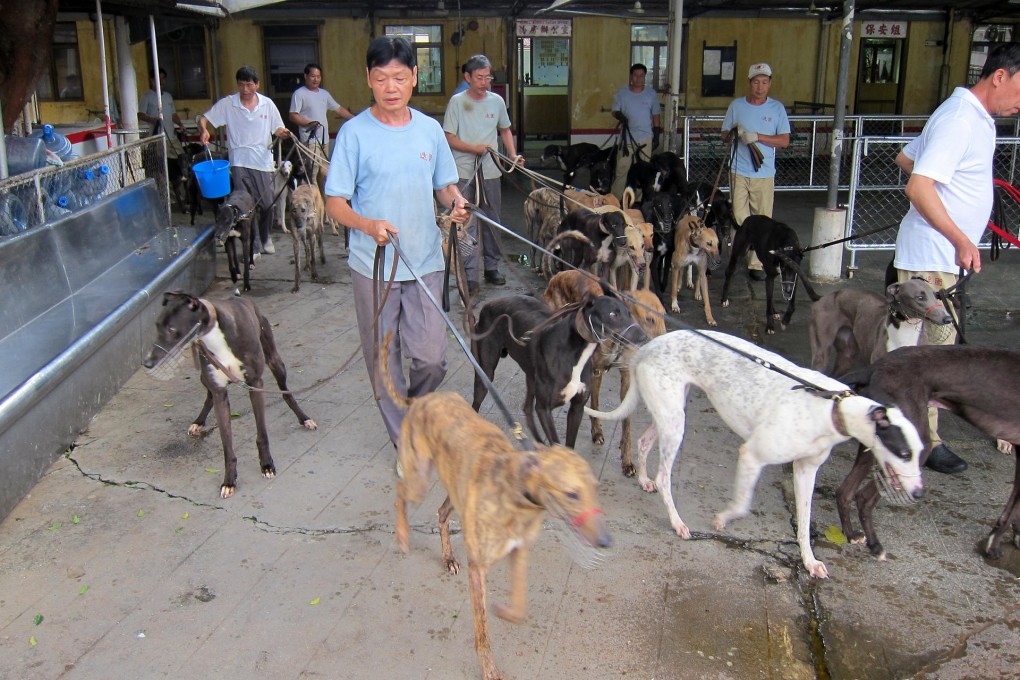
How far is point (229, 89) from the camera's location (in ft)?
53.2

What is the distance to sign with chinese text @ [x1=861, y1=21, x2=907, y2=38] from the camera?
16.8 meters

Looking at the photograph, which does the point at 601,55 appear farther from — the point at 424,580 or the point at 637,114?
the point at 424,580

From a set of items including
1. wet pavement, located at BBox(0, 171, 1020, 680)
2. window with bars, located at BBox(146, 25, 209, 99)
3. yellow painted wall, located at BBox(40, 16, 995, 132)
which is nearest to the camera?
wet pavement, located at BBox(0, 171, 1020, 680)

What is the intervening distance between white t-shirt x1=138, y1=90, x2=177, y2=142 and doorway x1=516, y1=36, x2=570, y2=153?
6.53m

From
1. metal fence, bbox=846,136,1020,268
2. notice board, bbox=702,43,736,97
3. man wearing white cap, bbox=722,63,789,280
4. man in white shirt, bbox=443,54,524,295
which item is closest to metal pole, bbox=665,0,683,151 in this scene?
man wearing white cap, bbox=722,63,789,280

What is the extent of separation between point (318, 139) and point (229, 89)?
20.4ft

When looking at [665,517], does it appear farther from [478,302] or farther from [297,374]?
[478,302]

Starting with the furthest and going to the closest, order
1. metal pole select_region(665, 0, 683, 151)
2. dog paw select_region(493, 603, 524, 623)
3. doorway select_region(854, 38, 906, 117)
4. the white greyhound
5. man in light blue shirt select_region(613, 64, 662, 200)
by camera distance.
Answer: doorway select_region(854, 38, 906, 117)
man in light blue shirt select_region(613, 64, 662, 200)
metal pole select_region(665, 0, 683, 151)
the white greyhound
dog paw select_region(493, 603, 524, 623)

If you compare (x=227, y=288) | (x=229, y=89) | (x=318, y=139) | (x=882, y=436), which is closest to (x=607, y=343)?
(x=882, y=436)

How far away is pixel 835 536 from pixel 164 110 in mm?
12209

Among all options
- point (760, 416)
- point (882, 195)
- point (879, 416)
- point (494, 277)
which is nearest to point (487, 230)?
point (494, 277)

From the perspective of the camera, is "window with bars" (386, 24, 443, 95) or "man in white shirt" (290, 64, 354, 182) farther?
"window with bars" (386, 24, 443, 95)

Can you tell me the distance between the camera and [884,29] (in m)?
16.9

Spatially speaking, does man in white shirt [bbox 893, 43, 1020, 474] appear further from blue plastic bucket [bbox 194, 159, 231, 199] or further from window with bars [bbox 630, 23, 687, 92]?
window with bars [bbox 630, 23, 687, 92]
